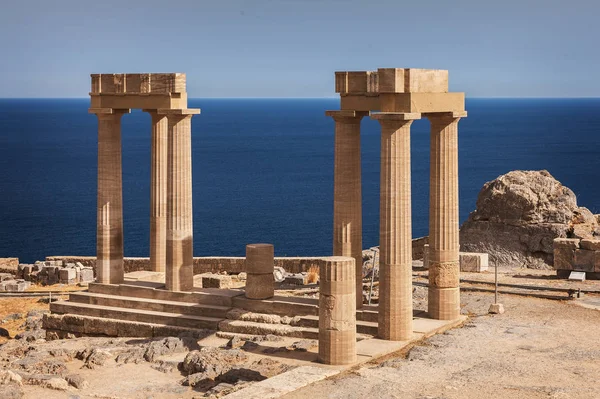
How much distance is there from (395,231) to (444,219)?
2.29m

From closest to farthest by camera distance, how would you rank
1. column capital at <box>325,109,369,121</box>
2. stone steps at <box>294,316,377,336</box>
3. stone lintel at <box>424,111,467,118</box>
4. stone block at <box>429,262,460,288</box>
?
stone steps at <box>294,316,377,336</box>, stone lintel at <box>424,111,467,118</box>, column capital at <box>325,109,369,121</box>, stone block at <box>429,262,460,288</box>

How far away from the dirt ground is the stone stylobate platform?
7.24m

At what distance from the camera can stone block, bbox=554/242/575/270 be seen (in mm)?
29859

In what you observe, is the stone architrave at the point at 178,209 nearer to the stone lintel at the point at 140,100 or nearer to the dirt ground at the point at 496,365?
the stone lintel at the point at 140,100

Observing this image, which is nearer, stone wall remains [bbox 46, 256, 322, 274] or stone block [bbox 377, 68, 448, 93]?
stone block [bbox 377, 68, 448, 93]

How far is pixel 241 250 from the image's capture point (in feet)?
237

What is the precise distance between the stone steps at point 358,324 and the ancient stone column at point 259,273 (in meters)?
1.60

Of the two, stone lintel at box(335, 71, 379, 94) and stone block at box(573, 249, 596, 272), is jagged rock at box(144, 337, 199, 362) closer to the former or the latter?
stone lintel at box(335, 71, 379, 94)

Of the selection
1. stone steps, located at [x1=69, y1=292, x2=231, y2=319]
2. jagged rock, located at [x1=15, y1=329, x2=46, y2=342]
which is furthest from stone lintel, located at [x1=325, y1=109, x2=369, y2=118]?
jagged rock, located at [x1=15, y1=329, x2=46, y2=342]

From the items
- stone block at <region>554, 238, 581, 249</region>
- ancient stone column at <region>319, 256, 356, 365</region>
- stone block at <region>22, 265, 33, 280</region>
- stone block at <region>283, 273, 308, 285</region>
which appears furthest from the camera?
stone block at <region>22, 265, 33, 280</region>

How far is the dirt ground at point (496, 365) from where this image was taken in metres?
18.8

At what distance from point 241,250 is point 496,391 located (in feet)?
177

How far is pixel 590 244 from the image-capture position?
1164 inches

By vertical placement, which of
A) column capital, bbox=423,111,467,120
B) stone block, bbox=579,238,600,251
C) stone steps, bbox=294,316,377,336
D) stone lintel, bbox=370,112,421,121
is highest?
column capital, bbox=423,111,467,120
